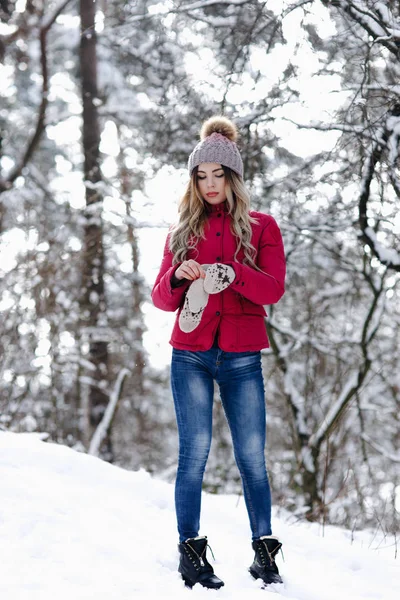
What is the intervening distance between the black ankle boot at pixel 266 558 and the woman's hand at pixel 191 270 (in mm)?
1123

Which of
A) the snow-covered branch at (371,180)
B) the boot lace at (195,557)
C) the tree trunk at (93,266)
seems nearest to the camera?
the boot lace at (195,557)

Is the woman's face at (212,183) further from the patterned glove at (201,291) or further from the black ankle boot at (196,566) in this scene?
the black ankle boot at (196,566)

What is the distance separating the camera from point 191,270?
8.59 feet

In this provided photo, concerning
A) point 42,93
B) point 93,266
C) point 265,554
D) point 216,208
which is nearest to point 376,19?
point 216,208

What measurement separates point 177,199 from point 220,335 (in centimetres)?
293

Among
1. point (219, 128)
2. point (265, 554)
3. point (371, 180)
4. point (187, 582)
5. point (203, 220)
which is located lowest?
point (187, 582)

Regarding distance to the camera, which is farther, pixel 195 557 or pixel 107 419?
pixel 107 419

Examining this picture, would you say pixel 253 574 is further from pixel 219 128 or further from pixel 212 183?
pixel 219 128

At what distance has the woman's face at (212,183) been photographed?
2.86 metres

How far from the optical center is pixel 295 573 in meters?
2.96

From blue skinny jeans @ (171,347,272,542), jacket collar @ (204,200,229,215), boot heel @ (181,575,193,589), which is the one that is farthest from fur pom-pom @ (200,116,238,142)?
boot heel @ (181,575,193,589)

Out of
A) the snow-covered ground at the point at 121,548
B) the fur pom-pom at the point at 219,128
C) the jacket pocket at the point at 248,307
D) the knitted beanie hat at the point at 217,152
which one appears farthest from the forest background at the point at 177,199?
the jacket pocket at the point at 248,307

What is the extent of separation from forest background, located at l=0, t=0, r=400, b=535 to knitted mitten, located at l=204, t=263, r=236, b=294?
1.71m

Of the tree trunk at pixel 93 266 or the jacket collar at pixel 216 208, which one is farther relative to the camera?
the tree trunk at pixel 93 266
